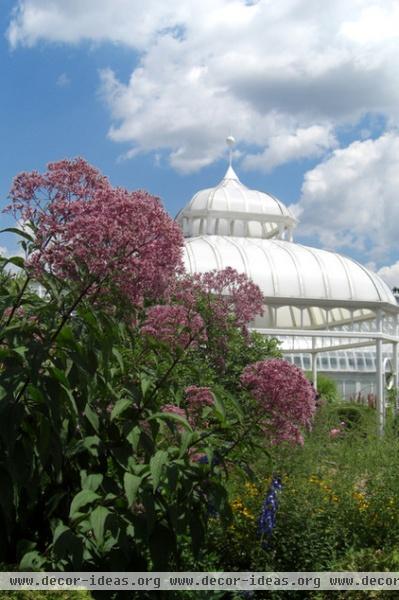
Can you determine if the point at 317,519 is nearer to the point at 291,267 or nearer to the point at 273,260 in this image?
the point at 273,260

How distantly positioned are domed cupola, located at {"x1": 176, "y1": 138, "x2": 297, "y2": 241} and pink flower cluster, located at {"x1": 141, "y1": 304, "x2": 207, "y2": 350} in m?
34.5

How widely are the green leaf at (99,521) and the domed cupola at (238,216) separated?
1388 inches

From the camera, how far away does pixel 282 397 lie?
4445 mm

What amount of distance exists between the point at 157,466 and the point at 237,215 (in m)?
35.5

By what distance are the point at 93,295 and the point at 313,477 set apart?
3.08 meters

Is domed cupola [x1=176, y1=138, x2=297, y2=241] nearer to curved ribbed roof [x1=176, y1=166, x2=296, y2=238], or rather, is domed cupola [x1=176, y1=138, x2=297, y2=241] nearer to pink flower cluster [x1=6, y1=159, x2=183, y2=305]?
curved ribbed roof [x1=176, y1=166, x2=296, y2=238]

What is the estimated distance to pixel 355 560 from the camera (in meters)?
5.14

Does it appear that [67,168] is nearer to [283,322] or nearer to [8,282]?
[8,282]

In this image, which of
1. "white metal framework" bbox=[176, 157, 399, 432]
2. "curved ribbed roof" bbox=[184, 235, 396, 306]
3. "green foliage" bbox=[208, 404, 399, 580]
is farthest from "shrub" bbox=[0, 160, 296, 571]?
"curved ribbed roof" bbox=[184, 235, 396, 306]

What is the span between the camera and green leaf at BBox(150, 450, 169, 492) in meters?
3.90

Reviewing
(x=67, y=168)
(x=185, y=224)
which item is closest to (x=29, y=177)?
(x=67, y=168)

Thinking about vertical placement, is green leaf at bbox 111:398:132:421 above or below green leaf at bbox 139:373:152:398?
below

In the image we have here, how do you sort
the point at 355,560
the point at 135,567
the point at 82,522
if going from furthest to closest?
the point at 355,560 → the point at 135,567 → the point at 82,522

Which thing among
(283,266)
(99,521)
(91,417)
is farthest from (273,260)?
(99,521)
